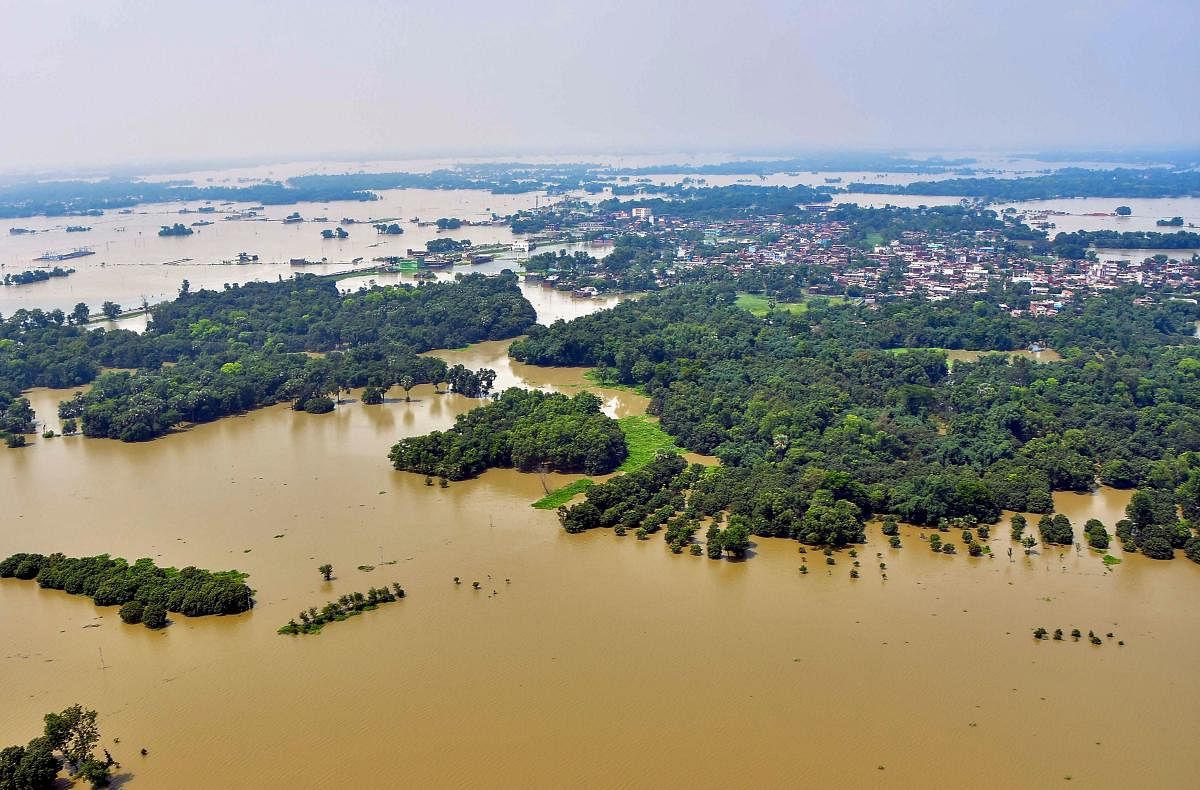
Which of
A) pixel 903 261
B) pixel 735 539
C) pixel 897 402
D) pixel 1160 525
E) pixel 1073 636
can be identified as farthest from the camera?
pixel 903 261

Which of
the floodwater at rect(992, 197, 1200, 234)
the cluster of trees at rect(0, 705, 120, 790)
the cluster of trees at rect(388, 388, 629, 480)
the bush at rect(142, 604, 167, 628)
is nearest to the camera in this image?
the cluster of trees at rect(0, 705, 120, 790)

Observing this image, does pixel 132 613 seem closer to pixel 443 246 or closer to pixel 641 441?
pixel 641 441

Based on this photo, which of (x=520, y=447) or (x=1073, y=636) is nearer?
(x=1073, y=636)

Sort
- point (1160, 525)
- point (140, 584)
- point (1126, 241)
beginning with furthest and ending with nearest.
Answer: point (1126, 241) < point (1160, 525) < point (140, 584)

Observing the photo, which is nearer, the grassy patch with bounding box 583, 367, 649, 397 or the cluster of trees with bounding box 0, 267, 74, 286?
the grassy patch with bounding box 583, 367, 649, 397

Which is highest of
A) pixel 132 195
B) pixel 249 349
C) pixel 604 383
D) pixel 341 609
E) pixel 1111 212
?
pixel 132 195

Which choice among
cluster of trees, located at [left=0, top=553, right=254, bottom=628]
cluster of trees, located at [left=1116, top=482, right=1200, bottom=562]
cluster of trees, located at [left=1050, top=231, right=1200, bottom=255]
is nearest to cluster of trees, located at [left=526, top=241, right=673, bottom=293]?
cluster of trees, located at [left=1050, top=231, right=1200, bottom=255]

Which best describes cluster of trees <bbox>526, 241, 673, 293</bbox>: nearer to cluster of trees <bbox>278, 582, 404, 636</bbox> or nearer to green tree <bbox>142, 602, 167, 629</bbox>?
cluster of trees <bbox>278, 582, 404, 636</bbox>

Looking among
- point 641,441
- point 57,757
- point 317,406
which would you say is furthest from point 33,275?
point 57,757
